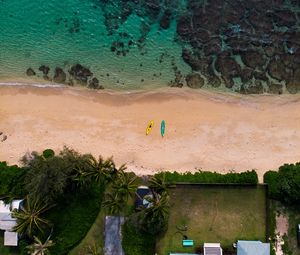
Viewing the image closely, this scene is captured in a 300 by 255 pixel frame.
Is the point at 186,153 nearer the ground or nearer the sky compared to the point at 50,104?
nearer the ground

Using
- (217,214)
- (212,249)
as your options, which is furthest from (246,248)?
(217,214)

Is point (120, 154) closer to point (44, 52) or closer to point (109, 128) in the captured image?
point (109, 128)

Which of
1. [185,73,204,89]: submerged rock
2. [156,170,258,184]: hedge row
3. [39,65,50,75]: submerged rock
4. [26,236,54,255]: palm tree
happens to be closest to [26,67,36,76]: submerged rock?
[39,65,50,75]: submerged rock

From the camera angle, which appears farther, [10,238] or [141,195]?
[141,195]

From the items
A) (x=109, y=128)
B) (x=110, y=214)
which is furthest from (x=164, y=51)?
(x=110, y=214)

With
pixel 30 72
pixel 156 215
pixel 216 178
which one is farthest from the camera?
pixel 30 72

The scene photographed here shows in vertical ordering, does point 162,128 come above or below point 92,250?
above

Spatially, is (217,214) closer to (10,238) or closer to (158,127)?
(158,127)
